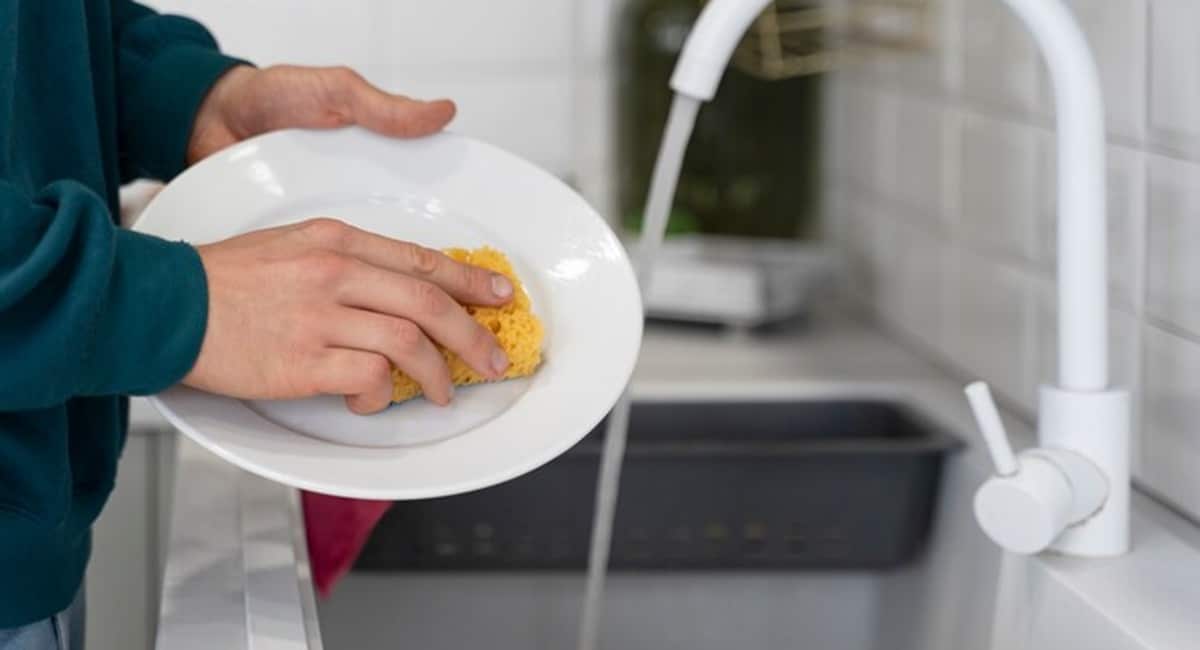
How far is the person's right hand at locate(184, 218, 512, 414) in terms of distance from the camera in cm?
62

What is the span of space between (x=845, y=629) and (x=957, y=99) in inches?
16.7

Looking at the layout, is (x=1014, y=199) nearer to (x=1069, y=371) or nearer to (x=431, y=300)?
(x=1069, y=371)

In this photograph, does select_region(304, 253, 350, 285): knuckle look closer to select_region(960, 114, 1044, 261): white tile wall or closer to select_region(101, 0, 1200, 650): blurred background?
select_region(101, 0, 1200, 650): blurred background

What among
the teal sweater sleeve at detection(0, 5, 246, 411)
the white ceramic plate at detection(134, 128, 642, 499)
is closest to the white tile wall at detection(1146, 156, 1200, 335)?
the white ceramic plate at detection(134, 128, 642, 499)

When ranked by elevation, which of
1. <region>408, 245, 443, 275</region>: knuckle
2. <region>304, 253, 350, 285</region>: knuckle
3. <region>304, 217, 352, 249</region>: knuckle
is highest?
<region>304, 217, 352, 249</region>: knuckle

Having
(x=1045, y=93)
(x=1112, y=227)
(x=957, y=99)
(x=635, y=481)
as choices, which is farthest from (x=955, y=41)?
(x=635, y=481)

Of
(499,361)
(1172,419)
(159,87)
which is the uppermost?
(159,87)

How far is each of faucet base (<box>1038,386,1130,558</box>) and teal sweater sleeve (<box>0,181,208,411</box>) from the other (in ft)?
1.51

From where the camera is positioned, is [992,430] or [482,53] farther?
[482,53]

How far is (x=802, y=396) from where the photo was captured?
1.21 metres

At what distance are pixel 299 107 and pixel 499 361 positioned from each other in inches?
8.4

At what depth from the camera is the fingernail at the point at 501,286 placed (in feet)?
2.36

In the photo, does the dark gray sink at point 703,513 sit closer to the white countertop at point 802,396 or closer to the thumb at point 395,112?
the white countertop at point 802,396

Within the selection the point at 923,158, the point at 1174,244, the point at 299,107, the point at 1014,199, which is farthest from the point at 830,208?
the point at 299,107
